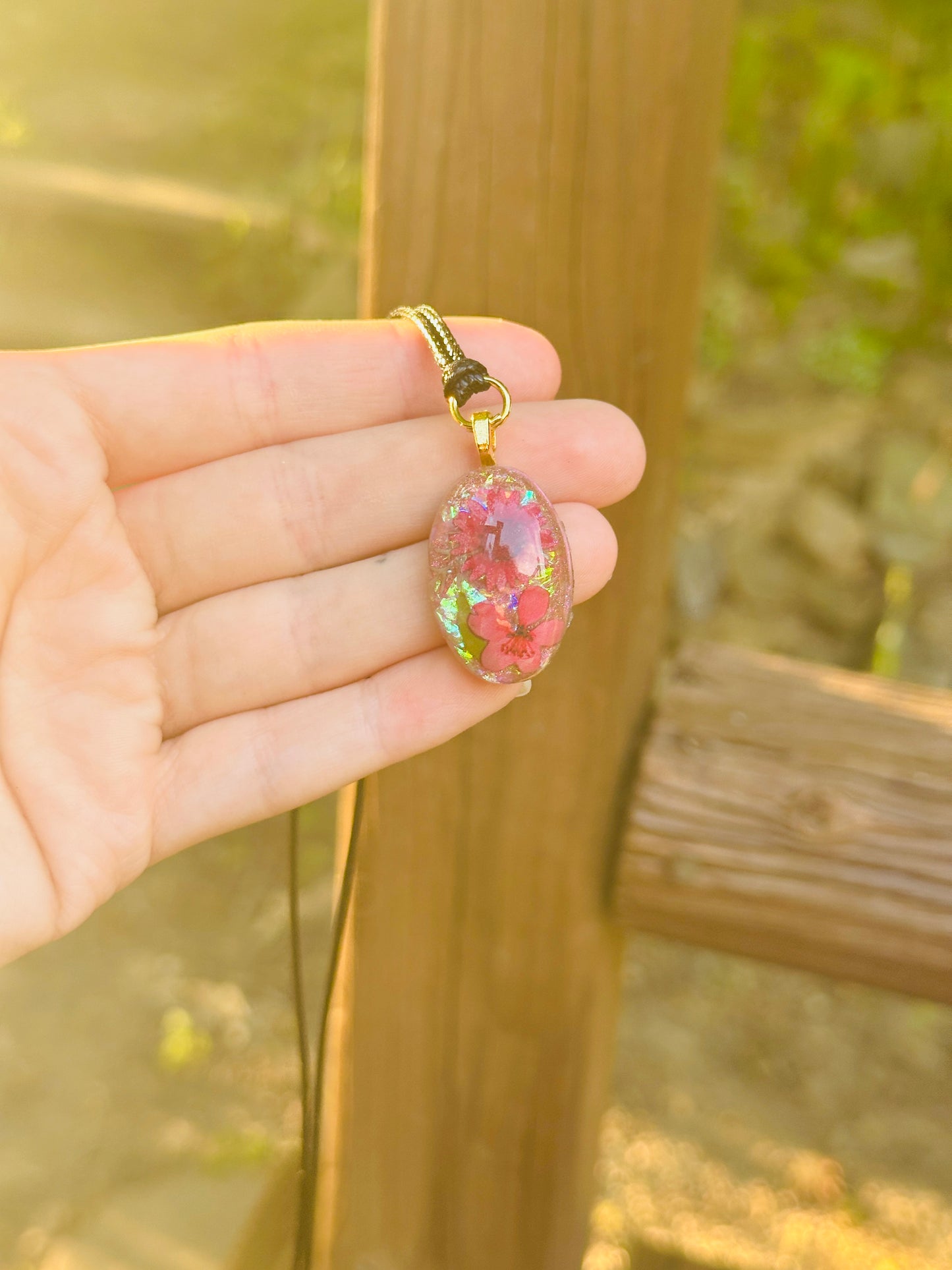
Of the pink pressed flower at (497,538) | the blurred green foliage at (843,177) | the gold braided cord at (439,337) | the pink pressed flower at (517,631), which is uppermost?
the blurred green foliage at (843,177)

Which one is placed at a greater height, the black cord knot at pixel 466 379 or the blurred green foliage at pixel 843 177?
the blurred green foliage at pixel 843 177

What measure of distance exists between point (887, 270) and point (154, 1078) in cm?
334

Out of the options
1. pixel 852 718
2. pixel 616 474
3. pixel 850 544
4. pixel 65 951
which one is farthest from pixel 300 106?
pixel 65 951

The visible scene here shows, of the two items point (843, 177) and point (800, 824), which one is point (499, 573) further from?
point (843, 177)

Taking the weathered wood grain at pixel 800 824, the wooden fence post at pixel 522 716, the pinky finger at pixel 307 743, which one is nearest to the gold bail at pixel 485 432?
the wooden fence post at pixel 522 716

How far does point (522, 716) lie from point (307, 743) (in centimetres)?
32

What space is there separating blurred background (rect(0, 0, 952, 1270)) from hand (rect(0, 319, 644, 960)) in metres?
1.59

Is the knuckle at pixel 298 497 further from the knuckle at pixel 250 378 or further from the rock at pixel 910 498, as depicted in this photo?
the rock at pixel 910 498

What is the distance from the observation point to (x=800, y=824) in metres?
1.32

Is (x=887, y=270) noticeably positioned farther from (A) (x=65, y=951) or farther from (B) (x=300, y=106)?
(A) (x=65, y=951)

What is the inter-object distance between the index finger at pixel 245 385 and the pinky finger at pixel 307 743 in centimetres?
38

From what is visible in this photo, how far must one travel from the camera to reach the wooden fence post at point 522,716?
116 cm

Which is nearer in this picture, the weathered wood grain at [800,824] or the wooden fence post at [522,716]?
the wooden fence post at [522,716]

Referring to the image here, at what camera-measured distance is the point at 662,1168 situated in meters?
2.78
